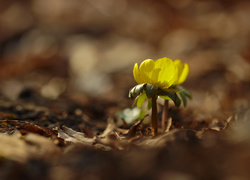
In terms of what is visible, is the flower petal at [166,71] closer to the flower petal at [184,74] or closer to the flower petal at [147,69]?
the flower petal at [147,69]

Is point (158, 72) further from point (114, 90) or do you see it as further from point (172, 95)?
point (114, 90)

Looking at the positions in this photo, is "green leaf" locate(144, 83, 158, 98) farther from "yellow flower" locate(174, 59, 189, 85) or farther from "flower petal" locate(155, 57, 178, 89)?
"yellow flower" locate(174, 59, 189, 85)

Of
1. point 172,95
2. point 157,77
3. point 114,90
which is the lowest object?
point 172,95

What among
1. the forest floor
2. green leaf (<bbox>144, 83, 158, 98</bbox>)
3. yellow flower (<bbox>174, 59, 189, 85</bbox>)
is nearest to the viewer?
the forest floor

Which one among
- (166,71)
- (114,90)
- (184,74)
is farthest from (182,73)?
(114,90)

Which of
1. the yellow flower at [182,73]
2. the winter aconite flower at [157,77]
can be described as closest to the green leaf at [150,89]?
the winter aconite flower at [157,77]

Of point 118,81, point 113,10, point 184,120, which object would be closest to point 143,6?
point 113,10

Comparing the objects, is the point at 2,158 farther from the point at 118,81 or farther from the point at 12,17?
the point at 12,17

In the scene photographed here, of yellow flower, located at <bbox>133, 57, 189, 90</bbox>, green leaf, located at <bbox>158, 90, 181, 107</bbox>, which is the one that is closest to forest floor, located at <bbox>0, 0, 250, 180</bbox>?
green leaf, located at <bbox>158, 90, 181, 107</bbox>
